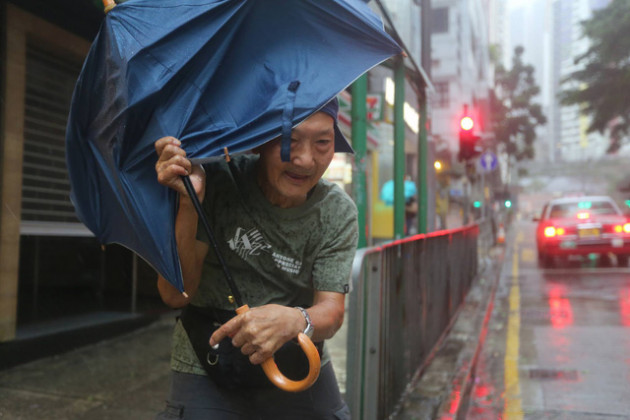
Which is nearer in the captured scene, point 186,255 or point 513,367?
point 186,255

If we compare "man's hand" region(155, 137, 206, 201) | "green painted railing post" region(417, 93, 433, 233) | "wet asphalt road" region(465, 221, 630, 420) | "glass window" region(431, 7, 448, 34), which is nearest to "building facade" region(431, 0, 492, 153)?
"glass window" region(431, 7, 448, 34)

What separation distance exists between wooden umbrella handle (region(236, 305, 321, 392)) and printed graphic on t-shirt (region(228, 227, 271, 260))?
0.33m

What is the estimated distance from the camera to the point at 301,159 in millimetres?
1661

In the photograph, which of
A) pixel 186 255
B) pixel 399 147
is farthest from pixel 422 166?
pixel 186 255

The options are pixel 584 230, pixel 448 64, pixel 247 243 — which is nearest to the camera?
pixel 247 243

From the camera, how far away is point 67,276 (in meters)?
8.67

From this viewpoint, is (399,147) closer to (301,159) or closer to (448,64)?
(301,159)

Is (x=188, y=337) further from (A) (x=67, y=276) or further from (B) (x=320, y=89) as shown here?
(A) (x=67, y=276)

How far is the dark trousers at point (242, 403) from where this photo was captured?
179cm

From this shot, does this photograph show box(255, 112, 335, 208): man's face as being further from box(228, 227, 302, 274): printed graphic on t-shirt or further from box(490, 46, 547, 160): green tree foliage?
box(490, 46, 547, 160): green tree foliage

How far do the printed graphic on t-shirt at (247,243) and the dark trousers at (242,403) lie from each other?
398 mm

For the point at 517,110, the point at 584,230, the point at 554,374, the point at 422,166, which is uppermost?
the point at 517,110

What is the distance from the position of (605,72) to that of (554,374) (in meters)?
25.0

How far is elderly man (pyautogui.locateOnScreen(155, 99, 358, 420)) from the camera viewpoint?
172 centimetres
